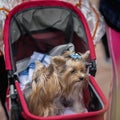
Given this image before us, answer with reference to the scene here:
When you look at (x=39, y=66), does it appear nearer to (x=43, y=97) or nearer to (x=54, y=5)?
(x=43, y=97)

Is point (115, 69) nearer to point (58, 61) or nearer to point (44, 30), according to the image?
point (44, 30)

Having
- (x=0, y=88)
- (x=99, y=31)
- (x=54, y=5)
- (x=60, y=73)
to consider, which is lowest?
(x=0, y=88)

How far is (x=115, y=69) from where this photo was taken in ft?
6.69

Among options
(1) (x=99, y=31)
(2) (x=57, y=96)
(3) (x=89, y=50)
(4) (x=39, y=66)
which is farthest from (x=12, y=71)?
(1) (x=99, y=31)

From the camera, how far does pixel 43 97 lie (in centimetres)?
149

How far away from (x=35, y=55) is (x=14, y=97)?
387 millimetres

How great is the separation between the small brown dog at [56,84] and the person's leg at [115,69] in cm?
53

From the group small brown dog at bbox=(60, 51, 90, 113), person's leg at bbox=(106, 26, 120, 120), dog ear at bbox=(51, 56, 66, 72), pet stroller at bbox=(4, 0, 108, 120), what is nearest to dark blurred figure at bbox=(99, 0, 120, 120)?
person's leg at bbox=(106, 26, 120, 120)

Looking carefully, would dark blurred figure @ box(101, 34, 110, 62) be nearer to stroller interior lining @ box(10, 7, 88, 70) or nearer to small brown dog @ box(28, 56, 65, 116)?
stroller interior lining @ box(10, 7, 88, 70)

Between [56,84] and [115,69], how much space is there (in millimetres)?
646

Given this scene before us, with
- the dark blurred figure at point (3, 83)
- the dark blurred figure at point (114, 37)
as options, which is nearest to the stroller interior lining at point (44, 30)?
the dark blurred figure at point (3, 83)

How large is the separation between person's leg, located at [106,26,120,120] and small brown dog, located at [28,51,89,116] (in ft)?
1.73

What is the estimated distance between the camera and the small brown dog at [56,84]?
4.87 feet

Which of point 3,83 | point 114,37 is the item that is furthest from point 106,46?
point 3,83
